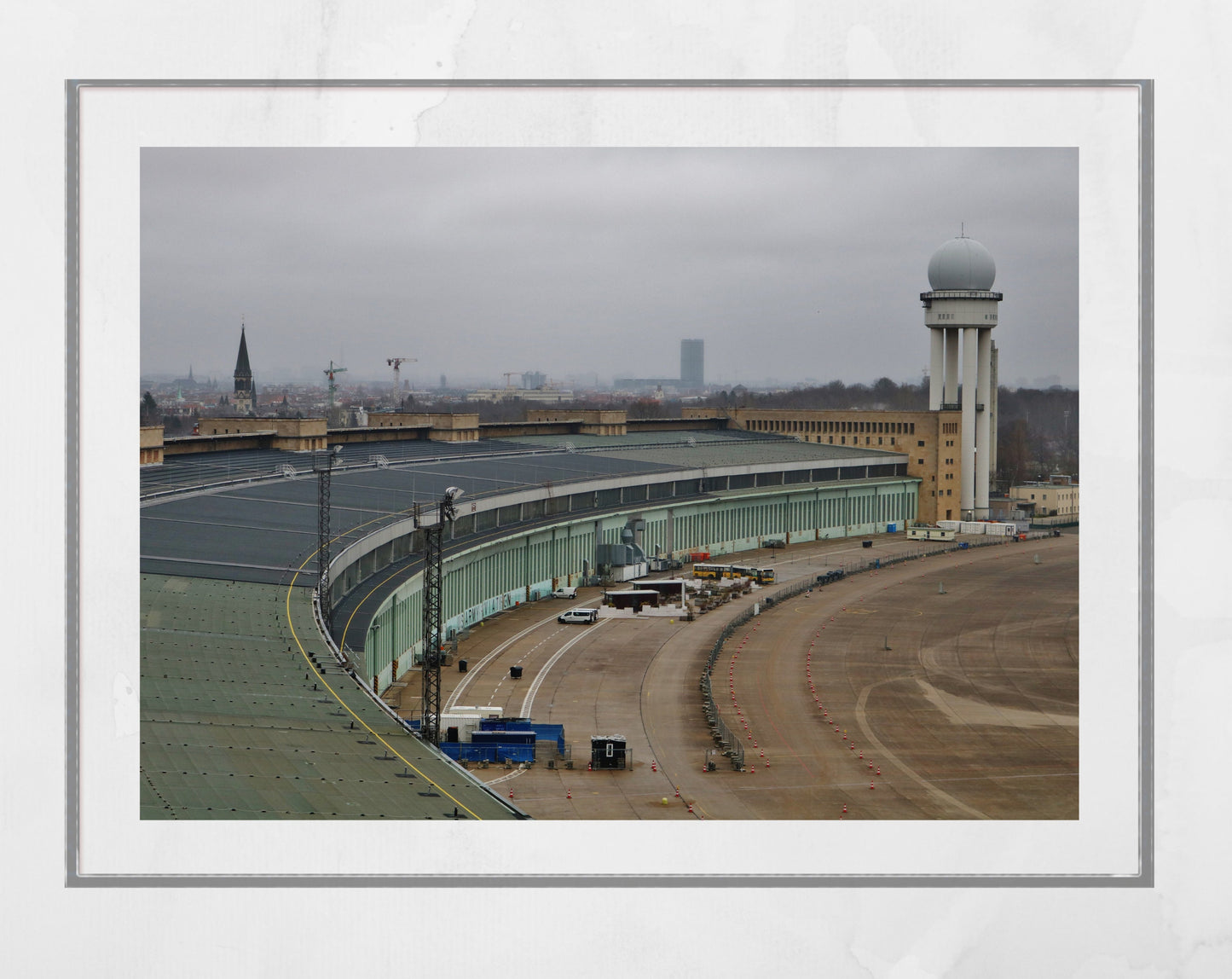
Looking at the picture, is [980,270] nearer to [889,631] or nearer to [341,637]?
[889,631]

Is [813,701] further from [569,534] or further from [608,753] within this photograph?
[569,534]

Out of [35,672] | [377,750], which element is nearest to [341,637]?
[377,750]

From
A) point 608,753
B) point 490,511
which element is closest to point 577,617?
point 490,511

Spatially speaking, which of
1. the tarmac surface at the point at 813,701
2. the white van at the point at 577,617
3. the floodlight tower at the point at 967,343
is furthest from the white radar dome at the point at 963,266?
the white van at the point at 577,617

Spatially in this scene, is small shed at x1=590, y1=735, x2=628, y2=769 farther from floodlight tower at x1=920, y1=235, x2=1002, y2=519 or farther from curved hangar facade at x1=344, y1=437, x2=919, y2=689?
floodlight tower at x1=920, y1=235, x2=1002, y2=519

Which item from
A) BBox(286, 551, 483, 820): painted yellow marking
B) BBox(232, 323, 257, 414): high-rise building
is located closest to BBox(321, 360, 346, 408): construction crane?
BBox(232, 323, 257, 414): high-rise building

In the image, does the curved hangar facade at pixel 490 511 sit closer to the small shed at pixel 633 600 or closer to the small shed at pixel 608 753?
the small shed at pixel 633 600

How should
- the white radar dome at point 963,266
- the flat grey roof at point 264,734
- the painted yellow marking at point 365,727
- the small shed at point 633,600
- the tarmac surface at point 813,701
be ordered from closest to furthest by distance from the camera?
the flat grey roof at point 264,734, the painted yellow marking at point 365,727, the tarmac surface at point 813,701, the small shed at point 633,600, the white radar dome at point 963,266
